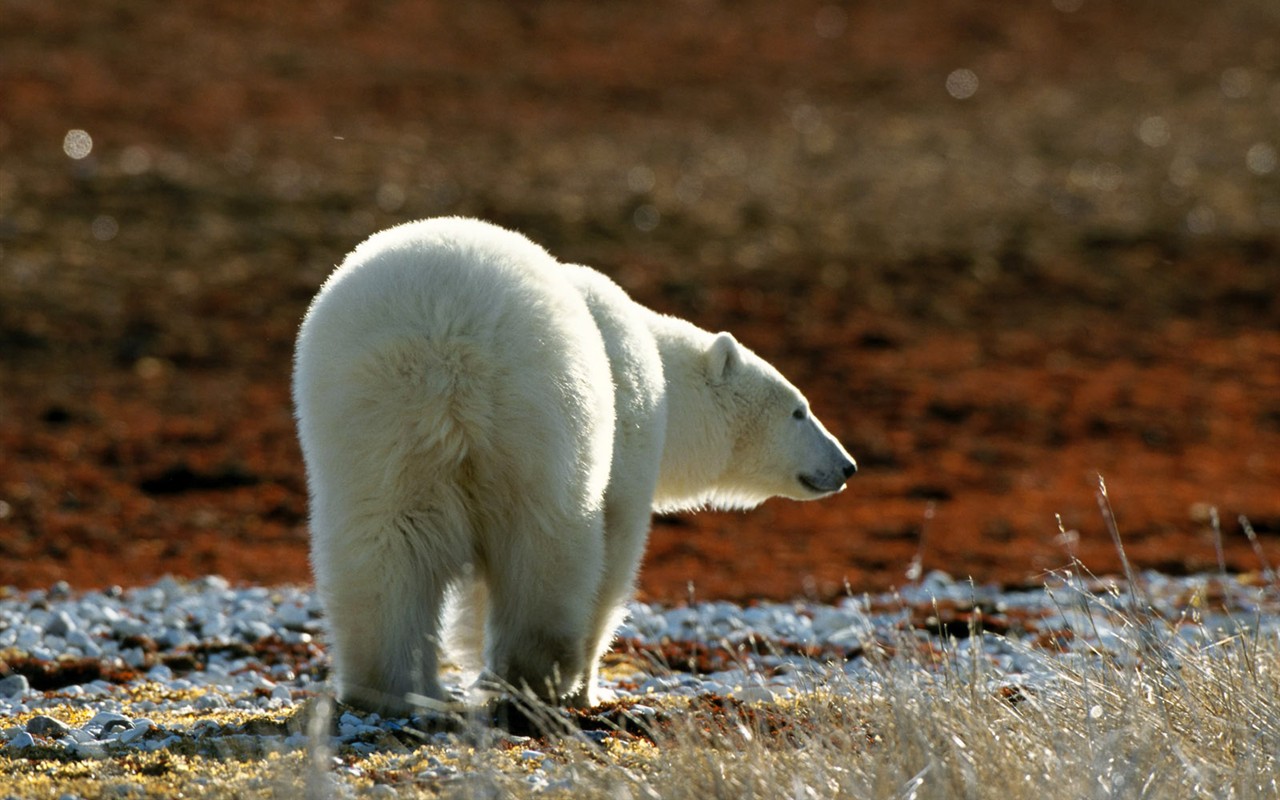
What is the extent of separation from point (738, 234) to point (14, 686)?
14392 millimetres

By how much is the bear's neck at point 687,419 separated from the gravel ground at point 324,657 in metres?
0.74

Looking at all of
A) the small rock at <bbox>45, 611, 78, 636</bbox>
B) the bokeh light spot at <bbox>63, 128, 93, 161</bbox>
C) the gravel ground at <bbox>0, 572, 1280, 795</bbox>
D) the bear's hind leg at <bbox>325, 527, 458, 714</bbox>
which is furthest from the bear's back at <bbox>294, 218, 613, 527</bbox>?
the bokeh light spot at <bbox>63, 128, 93, 161</bbox>

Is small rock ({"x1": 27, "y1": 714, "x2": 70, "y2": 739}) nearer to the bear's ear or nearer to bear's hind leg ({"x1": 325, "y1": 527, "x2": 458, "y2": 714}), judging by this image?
bear's hind leg ({"x1": 325, "y1": 527, "x2": 458, "y2": 714})

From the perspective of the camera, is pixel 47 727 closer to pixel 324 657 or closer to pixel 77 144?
pixel 324 657

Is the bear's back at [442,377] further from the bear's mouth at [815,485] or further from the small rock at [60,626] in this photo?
the small rock at [60,626]

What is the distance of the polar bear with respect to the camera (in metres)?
→ 5.28

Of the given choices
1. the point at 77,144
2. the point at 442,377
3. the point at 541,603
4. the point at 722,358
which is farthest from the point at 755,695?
the point at 77,144

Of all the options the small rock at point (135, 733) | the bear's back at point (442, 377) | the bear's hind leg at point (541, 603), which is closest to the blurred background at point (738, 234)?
the bear's hind leg at point (541, 603)

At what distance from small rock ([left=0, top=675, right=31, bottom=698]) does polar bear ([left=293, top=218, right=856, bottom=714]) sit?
5.88ft

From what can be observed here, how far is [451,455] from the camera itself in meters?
5.32

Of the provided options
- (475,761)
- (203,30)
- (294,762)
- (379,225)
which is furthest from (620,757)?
(203,30)

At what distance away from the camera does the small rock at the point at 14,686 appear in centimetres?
665

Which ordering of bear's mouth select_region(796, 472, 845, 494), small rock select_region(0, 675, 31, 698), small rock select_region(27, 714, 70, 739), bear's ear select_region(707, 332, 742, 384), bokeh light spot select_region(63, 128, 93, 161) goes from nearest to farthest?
small rock select_region(27, 714, 70, 739) < small rock select_region(0, 675, 31, 698) < bear's ear select_region(707, 332, 742, 384) < bear's mouth select_region(796, 472, 845, 494) < bokeh light spot select_region(63, 128, 93, 161)

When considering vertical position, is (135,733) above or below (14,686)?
above
